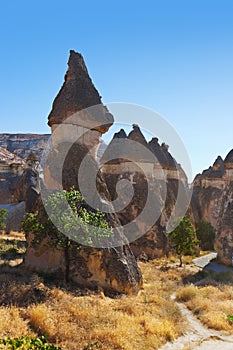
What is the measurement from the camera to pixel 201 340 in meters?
6.81

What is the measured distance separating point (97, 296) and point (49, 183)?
13.2ft

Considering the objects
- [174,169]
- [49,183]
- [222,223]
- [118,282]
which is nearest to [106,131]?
[49,183]

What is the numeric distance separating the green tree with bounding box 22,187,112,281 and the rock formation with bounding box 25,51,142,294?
1.75 feet

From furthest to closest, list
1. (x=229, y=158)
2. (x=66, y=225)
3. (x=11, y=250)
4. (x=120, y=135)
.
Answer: (x=120, y=135)
(x=229, y=158)
(x=11, y=250)
(x=66, y=225)

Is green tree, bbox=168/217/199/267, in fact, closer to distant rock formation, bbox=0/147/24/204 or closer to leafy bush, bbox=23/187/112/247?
leafy bush, bbox=23/187/112/247

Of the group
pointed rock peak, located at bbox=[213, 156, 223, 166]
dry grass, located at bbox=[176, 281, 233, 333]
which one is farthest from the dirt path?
pointed rock peak, located at bbox=[213, 156, 223, 166]

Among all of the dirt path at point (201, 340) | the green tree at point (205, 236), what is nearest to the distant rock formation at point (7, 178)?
the green tree at point (205, 236)

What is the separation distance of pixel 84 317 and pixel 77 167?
17.2 ft

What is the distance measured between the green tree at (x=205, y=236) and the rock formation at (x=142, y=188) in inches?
92.5

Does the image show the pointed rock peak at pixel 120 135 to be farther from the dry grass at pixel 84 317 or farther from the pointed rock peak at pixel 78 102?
the dry grass at pixel 84 317

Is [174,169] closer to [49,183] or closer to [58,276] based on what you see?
[49,183]

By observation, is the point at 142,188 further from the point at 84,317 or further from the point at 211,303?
the point at 84,317

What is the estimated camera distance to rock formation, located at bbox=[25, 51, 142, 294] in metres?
9.24

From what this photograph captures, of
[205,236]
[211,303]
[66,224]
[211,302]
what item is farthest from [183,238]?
[66,224]
